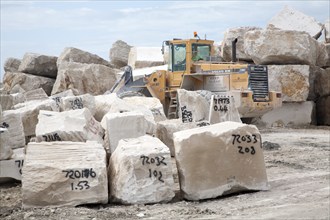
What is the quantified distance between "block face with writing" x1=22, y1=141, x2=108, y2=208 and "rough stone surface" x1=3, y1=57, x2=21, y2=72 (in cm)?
1740

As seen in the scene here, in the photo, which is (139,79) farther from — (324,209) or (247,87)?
(324,209)

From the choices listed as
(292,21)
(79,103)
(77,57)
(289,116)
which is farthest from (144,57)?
(79,103)

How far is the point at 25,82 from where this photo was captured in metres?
19.6

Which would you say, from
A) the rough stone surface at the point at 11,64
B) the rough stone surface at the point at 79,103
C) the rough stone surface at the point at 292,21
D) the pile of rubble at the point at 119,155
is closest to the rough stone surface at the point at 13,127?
the pile of rubble at the point at 119,155

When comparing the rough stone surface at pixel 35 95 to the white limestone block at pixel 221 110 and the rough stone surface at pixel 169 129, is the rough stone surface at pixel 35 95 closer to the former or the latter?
the white limestone block at pixel 221 110

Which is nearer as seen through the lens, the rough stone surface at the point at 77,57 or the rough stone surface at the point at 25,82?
the rough stone surface at the point at 25,82

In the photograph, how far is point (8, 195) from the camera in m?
6.62

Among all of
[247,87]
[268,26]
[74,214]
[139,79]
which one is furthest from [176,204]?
[268,26]

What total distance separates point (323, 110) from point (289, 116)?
170 cm

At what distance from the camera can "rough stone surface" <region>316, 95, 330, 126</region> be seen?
680 inches

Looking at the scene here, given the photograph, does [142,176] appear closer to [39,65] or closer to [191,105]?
[191,105]

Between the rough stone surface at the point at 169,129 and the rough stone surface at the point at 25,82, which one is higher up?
the rough stone surface at the point at 25,82

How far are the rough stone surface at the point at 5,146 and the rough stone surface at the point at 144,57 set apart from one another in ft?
42.3

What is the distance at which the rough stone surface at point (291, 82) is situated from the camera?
16.1 m
